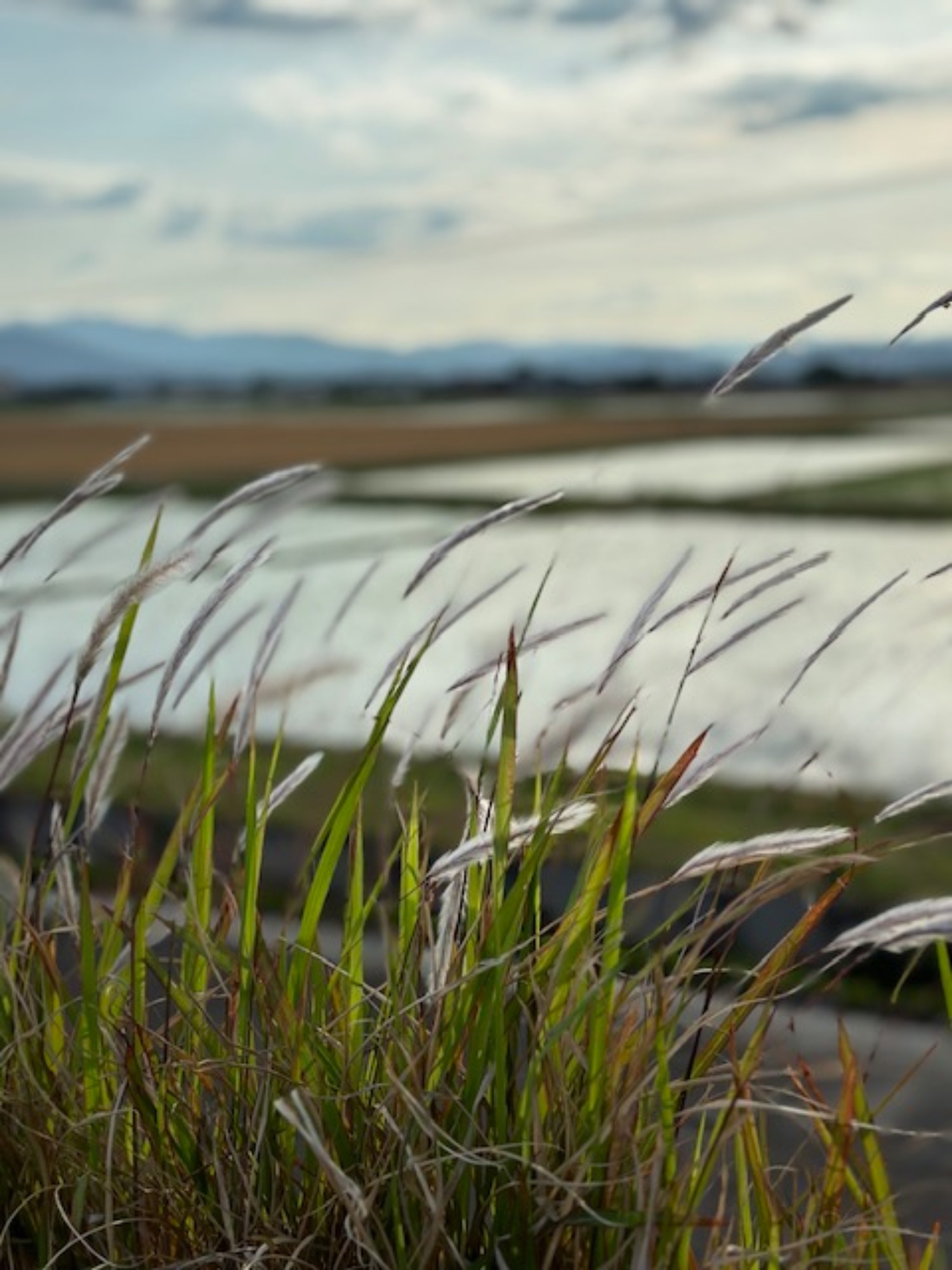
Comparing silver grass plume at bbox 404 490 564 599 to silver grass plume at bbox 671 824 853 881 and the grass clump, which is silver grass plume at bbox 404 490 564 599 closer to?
the grass clump

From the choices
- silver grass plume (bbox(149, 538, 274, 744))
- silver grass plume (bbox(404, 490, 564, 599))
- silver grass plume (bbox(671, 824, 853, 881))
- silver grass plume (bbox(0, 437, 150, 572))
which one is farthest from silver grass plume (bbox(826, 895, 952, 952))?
silver grass plume (bbox(0, 437, 150, 572))

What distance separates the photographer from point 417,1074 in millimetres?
1630

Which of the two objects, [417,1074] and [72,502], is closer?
[417,1074]

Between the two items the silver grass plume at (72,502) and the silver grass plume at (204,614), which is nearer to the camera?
the silver grass plume at (204,614)

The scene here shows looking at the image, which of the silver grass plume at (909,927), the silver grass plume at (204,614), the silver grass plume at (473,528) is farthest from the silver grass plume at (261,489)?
the silver grass plume at (909,927)

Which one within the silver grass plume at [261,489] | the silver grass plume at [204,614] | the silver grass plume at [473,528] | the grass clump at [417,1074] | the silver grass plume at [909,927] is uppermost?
the silver grass plume at [261,489]

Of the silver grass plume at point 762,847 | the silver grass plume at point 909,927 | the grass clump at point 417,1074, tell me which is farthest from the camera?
the grass clump at point 417,1074

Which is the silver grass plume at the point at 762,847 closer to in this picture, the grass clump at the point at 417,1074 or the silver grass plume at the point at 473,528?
the grass clump at the point at 417,1074

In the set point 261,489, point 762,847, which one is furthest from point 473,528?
point 762,847

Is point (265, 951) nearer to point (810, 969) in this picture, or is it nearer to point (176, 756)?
point (810, 969)

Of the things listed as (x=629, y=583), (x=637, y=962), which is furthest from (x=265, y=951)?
(x=629, y=583)

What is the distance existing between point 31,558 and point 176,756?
1103 cm

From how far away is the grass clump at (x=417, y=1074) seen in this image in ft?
5.18

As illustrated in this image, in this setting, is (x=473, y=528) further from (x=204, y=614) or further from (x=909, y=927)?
(x=909, y=927)
